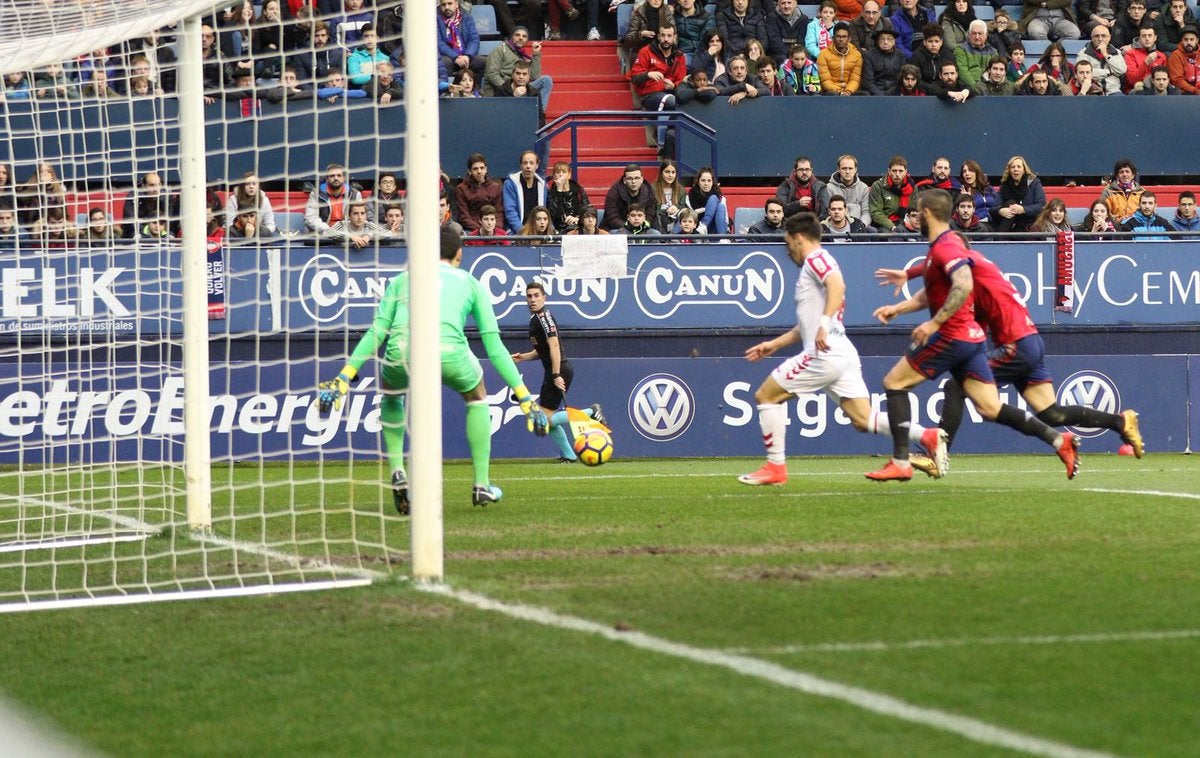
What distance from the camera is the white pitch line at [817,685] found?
4109 millimetres

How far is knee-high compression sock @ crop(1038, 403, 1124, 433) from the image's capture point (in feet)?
40.9

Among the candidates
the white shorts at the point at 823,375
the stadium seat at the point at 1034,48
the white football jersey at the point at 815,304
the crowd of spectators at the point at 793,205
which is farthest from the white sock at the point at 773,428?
the stadium seat at the point at 1034,48

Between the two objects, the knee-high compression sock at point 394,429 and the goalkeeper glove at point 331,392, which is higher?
the goalkeeper glove at point 331,392

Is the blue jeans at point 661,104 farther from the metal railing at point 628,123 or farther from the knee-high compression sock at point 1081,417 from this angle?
the knee-high compression sock at point 1081,417

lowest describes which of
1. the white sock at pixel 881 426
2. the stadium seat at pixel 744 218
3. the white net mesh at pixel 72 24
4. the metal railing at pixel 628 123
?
the white sock at pixel 881 426

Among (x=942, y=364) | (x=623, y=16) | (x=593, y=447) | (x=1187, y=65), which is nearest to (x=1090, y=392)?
(x=1187, y=65)

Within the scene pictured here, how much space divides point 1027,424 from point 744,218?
9.19m

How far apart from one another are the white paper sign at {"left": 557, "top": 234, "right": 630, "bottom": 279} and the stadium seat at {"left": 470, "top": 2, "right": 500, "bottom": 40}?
6044 millimetres

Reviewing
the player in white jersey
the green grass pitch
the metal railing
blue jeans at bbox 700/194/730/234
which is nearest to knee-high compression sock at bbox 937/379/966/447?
the player in white jersey

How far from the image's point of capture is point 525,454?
1911 cm

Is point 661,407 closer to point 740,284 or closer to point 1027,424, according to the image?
point 740,284

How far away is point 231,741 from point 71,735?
1.58 ft

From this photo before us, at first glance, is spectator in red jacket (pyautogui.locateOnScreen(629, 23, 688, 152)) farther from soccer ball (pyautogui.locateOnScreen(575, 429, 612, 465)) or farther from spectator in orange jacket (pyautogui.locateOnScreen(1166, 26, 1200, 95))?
soccer ball (pyautogui.locateOnScreen(575, 429, 612, 465))

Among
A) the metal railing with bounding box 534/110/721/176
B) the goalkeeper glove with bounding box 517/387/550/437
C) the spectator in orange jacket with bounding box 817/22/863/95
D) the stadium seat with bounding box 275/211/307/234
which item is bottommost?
the goalkeeper glove with bounding box 517/387/550/437
